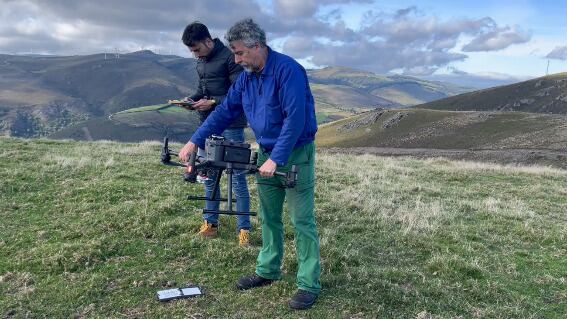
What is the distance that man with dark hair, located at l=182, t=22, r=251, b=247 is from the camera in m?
6.70

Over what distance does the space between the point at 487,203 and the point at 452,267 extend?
5268mm

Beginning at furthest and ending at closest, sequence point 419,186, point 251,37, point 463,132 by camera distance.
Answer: point 463,132
point 419,186
point 251,37

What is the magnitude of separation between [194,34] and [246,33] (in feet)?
6.86

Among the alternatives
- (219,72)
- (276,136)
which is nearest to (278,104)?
(276,136)

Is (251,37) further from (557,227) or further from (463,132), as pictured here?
(463,132)

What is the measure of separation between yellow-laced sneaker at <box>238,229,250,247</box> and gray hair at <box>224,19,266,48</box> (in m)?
3.38

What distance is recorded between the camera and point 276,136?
5.22m

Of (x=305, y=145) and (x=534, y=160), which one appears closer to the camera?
(x=305, y=145)

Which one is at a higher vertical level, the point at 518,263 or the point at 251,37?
the point at 251,37

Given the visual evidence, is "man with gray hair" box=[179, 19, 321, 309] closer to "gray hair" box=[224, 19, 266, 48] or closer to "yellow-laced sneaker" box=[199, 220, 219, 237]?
"gray hair" box=[224, 19, 266, 48]

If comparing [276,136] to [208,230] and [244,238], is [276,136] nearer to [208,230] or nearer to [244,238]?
[244,238]

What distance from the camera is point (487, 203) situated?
11.2 m

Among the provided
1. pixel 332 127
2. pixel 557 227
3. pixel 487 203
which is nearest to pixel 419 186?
pixel 487 203

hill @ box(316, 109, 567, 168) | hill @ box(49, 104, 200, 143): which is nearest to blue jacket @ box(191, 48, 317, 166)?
hill @ box(316, 109, 567, 168)
